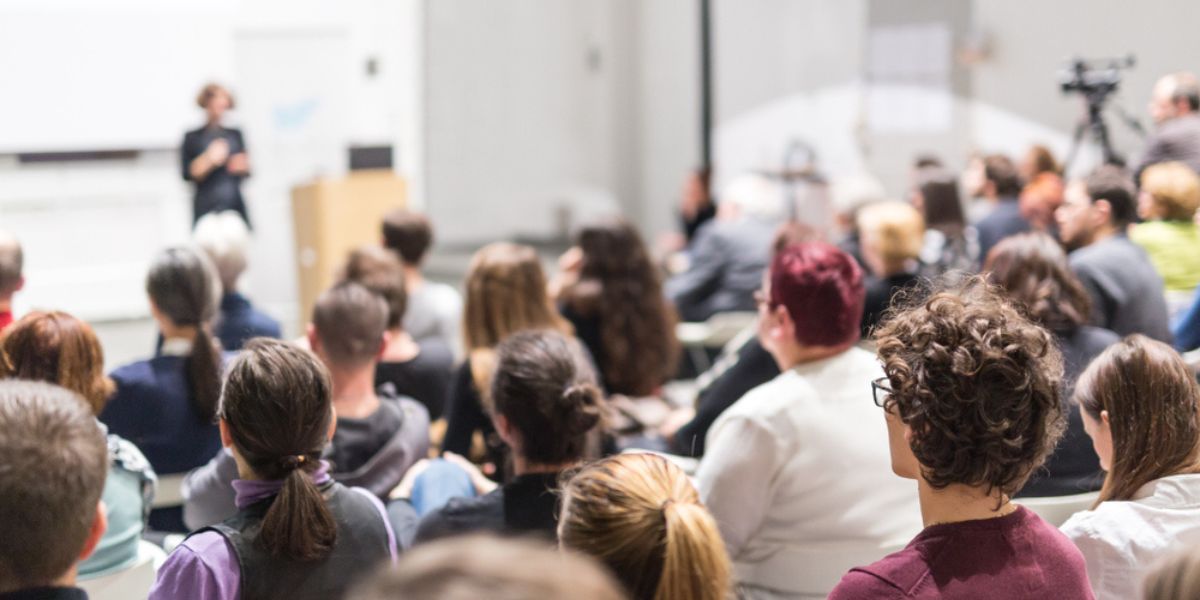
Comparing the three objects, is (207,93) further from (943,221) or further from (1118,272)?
(1118,272)

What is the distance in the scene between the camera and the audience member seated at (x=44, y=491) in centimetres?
145

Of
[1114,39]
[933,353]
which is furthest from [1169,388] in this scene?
[1114,39]

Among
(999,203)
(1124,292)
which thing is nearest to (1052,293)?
(1124,292)

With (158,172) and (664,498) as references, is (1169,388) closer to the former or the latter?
(664,498)

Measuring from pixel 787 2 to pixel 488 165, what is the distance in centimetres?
280

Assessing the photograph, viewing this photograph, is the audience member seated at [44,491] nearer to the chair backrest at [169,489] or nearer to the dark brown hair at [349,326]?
the dark brown hair at [349,326]

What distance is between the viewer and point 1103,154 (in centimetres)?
729

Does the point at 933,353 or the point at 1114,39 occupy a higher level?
the point at 1114,39

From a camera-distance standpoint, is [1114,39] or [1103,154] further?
[1114,39]

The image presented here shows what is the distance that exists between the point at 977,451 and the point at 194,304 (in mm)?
2351

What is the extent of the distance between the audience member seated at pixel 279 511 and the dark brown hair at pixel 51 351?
813mm

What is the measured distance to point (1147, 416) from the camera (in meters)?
2.16

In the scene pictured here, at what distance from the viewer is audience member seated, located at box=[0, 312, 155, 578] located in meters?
2.54

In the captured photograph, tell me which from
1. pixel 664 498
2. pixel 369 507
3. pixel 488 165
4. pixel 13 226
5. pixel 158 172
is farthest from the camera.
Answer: pixel 488 165
